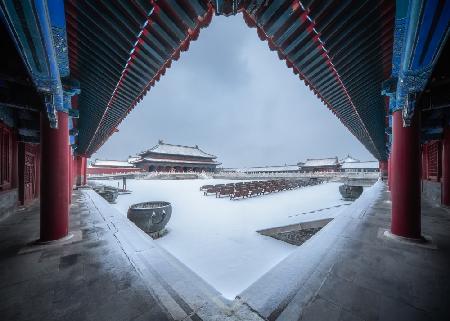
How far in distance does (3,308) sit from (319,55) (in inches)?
197

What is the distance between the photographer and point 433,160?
877cm

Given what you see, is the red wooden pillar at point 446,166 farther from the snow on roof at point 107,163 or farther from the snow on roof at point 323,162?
the snow on roof at point 107,163

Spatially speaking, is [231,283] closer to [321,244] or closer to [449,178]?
[321,244]

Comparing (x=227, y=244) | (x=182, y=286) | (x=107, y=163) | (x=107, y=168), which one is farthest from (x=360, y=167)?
(x=107, y=163)

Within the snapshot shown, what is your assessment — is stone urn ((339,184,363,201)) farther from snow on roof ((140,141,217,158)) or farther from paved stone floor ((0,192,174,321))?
snow on roof ((140,141,217,158))

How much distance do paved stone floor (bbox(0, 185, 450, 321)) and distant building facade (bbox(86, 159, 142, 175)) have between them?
4327 centimetres

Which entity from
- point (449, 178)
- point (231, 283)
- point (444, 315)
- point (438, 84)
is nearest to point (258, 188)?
point (449, 178)

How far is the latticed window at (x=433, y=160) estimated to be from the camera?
310 inches

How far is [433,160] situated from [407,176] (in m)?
7.33

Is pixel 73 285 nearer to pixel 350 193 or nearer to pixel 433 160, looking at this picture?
pixel 433 160

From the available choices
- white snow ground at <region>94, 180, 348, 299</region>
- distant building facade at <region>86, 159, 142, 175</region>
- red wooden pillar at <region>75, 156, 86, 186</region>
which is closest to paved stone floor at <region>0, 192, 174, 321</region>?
white snow ground at <region>94, 180, 348, 299</region>

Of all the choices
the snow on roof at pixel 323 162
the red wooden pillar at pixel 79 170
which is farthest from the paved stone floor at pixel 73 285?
the snow on roof at pixel 323 162

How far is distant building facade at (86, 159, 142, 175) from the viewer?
45.4 m

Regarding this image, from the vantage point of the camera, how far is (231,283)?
14.6 feet
